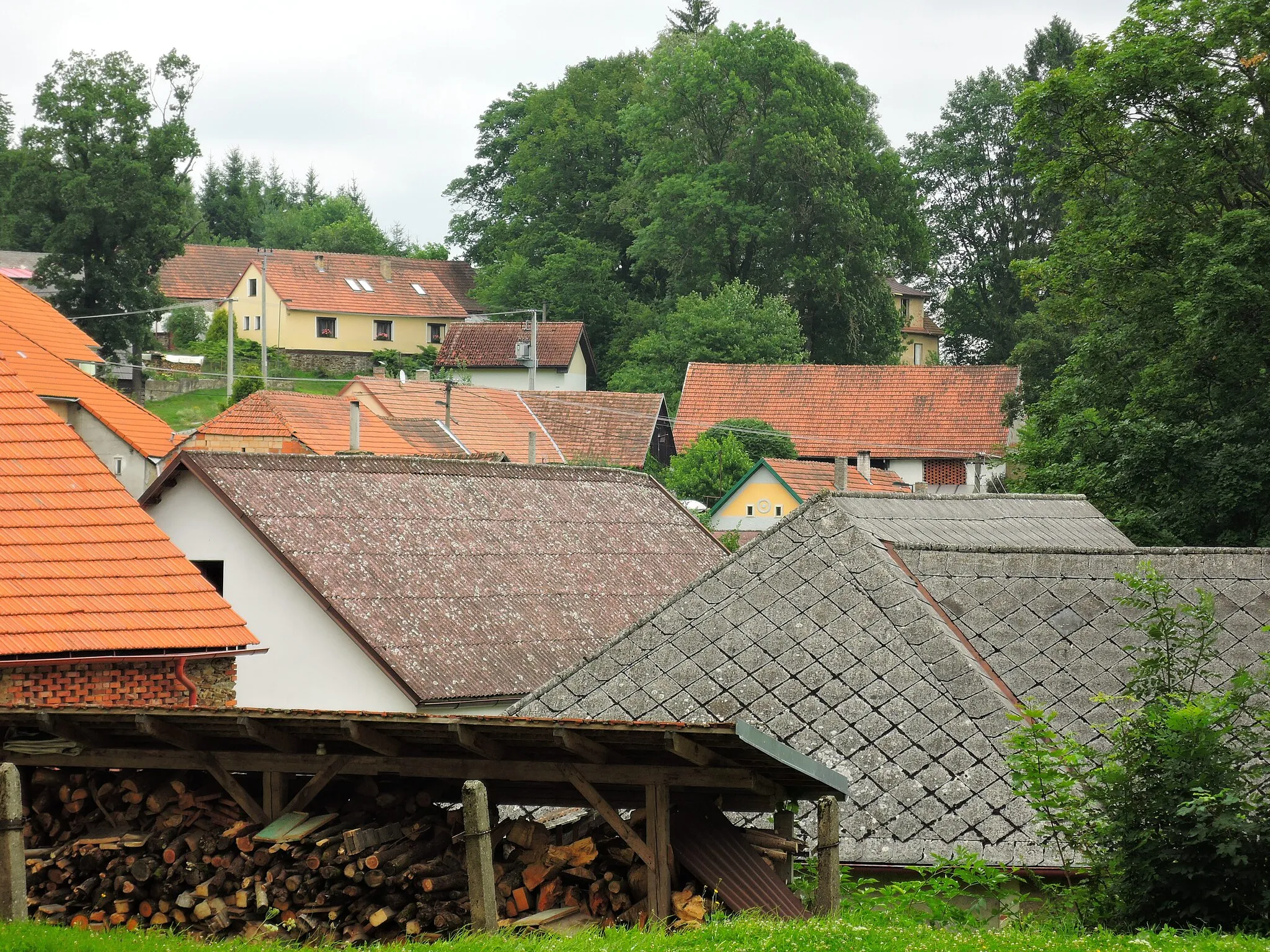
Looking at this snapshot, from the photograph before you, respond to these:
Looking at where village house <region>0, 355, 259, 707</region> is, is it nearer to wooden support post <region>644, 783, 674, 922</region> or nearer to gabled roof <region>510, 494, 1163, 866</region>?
gabled roof <region>510, 494, 1163, 866</region>

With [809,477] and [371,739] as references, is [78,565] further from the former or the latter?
[809,477]

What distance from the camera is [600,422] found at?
55719mm

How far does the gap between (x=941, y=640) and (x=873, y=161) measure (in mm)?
61210

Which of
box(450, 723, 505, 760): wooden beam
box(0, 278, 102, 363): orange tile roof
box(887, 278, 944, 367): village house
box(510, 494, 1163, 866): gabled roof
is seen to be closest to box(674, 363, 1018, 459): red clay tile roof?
box(887, 278, 944, 367): village house

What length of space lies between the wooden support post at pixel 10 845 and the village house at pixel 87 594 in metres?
4.30

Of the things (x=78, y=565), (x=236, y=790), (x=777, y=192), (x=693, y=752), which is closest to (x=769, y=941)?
(x=693, y=752)

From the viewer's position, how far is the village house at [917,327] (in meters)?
88.1

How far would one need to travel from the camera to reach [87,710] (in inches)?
342

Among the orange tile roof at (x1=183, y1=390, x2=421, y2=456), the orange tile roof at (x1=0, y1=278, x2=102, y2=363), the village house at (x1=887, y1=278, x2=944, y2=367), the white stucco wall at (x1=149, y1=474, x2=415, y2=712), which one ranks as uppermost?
the village house at (x1=887, y1=278, x2=944, y2=367)

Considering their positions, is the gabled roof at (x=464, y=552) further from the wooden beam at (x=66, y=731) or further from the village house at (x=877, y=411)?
the village house at (x=877, y=411)

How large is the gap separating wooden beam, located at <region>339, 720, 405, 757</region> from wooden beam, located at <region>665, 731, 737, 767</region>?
61.1 inches

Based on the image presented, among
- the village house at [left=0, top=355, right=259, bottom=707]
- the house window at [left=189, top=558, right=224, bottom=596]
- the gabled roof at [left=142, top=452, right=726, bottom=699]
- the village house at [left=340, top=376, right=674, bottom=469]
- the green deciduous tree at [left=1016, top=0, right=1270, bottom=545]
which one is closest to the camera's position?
the village house at [left=0, top=355, right=259, bottom=707]

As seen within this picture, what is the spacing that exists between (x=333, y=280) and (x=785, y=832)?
74.0 metres

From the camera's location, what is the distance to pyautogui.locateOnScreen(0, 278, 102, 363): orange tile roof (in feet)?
101
